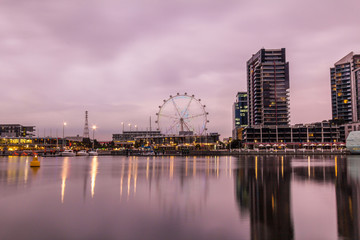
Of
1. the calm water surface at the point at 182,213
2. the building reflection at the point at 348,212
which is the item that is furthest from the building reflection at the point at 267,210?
the building reflection at the point at 348,212

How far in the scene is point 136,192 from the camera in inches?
995

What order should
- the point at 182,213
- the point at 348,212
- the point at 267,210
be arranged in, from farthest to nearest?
the point at 267,210 → the point at 182,213 → the point at 348,212

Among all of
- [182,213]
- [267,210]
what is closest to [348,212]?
[267,210]

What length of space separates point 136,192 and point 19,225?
36.8 feet

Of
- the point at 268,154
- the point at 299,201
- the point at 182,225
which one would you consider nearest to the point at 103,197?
the point at 182,225

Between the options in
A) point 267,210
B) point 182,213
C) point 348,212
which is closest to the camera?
point 348,212

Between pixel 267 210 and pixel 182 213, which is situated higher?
pixel 267 210

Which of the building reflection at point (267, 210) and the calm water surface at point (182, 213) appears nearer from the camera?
the building reflection at point (267, 210)

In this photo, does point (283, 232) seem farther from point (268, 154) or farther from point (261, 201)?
point (268, 154)

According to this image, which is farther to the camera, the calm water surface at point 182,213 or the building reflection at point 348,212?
the calm water surface at point 182,213

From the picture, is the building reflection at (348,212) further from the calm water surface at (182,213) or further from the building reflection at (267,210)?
the building reflection at (267,210)

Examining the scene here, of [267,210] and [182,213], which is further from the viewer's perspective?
[267,210]

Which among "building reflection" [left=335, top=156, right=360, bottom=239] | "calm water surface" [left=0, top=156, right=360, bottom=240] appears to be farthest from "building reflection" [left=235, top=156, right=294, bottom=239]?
"building reflection" [left=335, top=156, right=360, bottom=239]

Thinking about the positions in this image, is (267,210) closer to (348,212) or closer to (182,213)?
(348,212)
